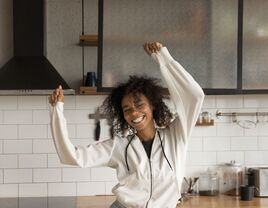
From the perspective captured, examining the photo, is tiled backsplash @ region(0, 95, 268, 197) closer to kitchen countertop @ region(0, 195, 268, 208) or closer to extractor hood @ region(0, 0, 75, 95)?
kitchen countertop @ region(0, 195, 268, 208)

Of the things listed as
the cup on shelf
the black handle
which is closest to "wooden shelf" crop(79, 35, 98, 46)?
the cup on shelf

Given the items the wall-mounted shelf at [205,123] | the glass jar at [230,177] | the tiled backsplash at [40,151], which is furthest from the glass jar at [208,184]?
the tiled backsplash at [40,151]

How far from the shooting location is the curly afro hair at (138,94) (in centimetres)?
177

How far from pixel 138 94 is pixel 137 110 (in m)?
0.06

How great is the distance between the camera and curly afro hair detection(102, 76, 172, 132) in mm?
1772

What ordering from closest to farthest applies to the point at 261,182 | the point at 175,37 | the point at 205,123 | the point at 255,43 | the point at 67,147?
the point at 67,147 → the point at 175,37 → the point at 255,43 → the point at 261,182 → the point at 205,123

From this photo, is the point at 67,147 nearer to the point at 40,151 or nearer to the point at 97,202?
the point at 97,202

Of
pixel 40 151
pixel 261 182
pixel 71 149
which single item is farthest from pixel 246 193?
pixel 71 149

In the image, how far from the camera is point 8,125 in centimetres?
300

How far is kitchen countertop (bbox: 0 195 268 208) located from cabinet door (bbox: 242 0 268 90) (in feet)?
2.26

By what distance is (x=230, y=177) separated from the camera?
10.2 ft

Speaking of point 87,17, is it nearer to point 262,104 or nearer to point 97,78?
point 97,78

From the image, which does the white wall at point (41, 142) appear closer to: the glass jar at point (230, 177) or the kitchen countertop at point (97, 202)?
the kitchen countertop at point (97, 202)

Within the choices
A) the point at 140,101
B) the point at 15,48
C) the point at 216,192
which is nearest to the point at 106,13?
the point at 15,48
